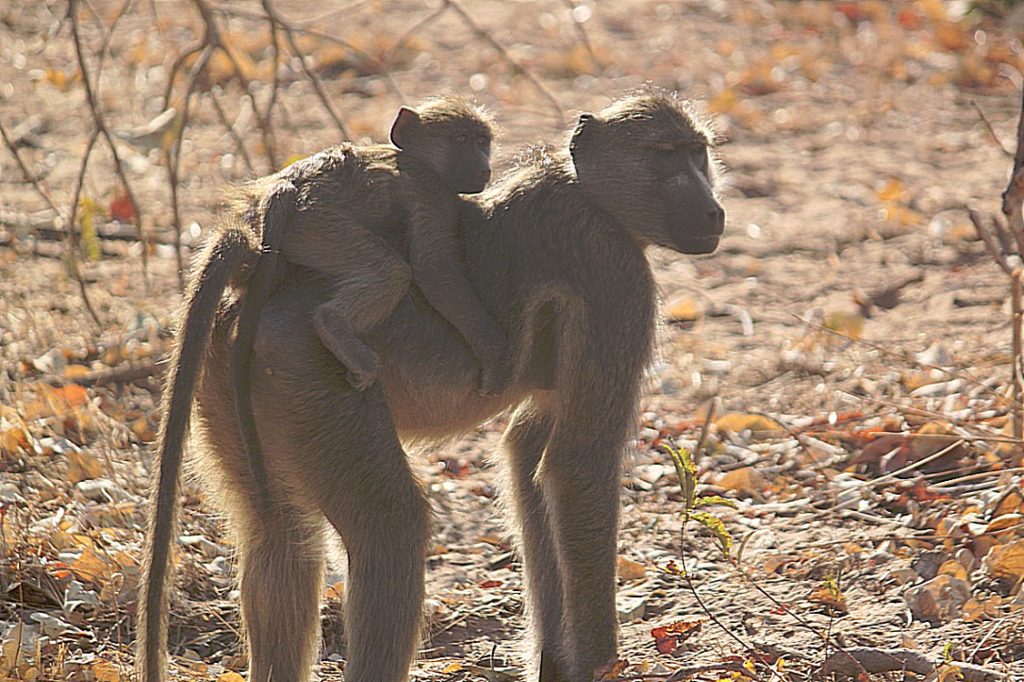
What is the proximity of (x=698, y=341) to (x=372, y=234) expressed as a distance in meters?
3.45

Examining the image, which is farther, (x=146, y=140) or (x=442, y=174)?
(x=146, y=140)

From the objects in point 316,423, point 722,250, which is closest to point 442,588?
point 316,423

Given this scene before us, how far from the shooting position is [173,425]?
3.06m

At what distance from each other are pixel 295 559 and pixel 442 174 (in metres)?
1.03

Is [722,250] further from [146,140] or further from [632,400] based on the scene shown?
[632,400]

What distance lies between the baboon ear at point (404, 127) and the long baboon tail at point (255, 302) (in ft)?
1.15

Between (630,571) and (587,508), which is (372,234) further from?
(630,571)

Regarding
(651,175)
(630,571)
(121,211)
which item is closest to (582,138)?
(651,175)

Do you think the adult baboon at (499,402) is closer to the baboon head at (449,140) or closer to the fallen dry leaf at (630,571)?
the baboon head at (449,140)

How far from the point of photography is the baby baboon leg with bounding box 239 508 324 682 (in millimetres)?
3479

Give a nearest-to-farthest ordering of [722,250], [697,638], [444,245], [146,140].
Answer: [444,245], [697,638], [146,140], [722,250]

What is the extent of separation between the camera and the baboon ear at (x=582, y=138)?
3.78 m

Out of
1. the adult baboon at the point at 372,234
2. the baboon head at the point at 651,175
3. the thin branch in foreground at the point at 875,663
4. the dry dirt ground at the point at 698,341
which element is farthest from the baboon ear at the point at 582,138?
the thin branch in foreground at the point at 875,663

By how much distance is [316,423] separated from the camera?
10.7 feet
